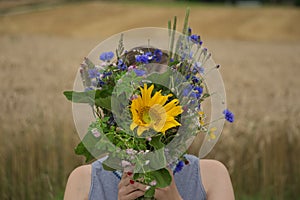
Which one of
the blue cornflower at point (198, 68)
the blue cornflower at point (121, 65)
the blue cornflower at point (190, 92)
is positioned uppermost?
the blue cornflower at point (121, 65)

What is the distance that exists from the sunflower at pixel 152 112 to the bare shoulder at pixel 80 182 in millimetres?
465

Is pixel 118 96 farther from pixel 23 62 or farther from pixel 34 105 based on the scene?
pixel 23 62

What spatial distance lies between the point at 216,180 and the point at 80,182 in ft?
1.20

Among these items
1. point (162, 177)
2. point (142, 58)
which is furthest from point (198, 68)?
point (162, 177)

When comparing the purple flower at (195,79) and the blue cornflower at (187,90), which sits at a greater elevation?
the purple flower at (195,79)

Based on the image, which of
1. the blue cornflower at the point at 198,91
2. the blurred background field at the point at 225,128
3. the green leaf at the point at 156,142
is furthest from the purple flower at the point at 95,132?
the blurred background field at the point at 225,128

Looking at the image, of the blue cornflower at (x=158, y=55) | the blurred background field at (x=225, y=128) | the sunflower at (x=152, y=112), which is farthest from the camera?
the blurred background field at (x=225, y=128)

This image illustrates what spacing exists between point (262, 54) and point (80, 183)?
470 inches

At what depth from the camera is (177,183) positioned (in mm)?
1541

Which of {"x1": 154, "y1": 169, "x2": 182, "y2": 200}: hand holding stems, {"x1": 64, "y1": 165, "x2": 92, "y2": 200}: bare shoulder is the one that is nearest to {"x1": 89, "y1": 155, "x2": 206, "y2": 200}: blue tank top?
{"x1": 64, "y1": 165, "x2": 92, "y2": 200}: bare shoulder

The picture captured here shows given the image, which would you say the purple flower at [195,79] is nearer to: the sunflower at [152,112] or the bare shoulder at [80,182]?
the sunflower at [152,112]

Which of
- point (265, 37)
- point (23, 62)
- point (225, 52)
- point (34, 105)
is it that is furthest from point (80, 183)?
point (265, 37)

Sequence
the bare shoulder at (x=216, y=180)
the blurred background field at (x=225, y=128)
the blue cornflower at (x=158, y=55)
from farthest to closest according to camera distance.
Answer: the blurred background field at (x=225, y=128) < the bare shoulder at (x=216, y=180) < the blue cornflower at (x=158, y=55)

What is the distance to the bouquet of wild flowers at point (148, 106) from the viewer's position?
1.12 meters
